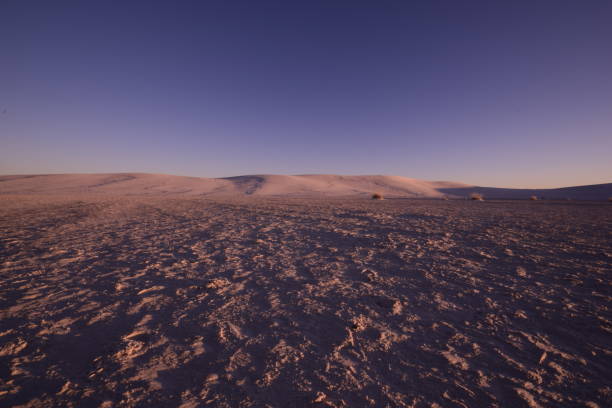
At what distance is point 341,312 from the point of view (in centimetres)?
245

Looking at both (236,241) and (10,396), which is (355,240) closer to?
(236,241)

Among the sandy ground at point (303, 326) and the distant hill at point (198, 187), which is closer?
the sandy ground at point (303, 326)

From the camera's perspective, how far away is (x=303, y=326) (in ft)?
7.26

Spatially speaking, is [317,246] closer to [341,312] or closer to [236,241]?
[236,241]

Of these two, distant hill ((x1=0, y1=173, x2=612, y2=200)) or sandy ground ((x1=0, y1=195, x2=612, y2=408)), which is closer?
sandy ground ((x1=0, y1=195, x2=612, y2=408))

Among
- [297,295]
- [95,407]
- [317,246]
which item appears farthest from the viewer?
[317,246]

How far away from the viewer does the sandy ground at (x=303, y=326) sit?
154 centimetres

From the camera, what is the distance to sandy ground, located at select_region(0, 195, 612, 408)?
5.05ft

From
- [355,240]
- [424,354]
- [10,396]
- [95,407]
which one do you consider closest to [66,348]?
[10,396]

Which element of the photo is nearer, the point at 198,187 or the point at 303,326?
the point at 303,326

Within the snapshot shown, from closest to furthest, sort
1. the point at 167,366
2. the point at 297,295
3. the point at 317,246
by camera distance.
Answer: the point at 167,366 < the point at 297,295 < the point at 317,246

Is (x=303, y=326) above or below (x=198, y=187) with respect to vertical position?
above

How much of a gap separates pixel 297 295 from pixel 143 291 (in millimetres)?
1688

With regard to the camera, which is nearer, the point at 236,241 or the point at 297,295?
the point at 297,295
